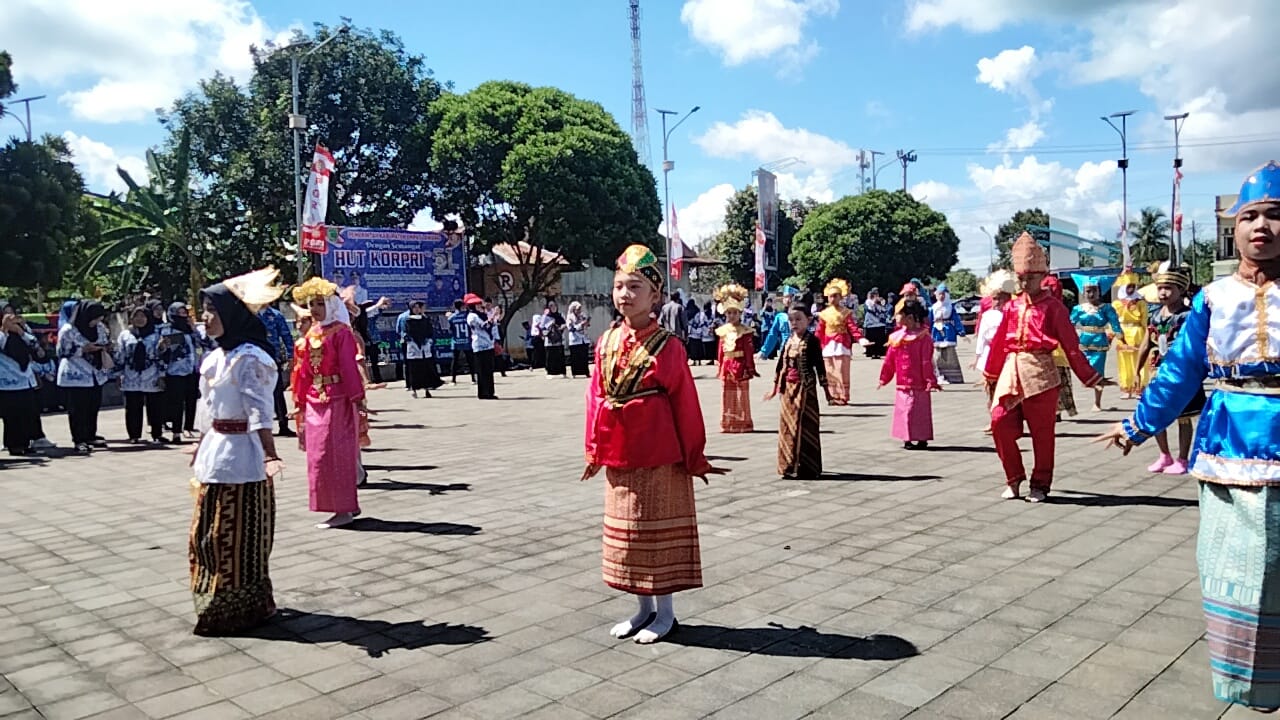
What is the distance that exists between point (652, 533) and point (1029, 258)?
4.73 m

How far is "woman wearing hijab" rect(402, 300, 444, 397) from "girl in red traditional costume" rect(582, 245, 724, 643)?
14.5m

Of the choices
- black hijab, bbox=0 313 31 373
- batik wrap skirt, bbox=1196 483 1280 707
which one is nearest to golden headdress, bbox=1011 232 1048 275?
batik wrap skirt, bbox=1196 483 1280 707

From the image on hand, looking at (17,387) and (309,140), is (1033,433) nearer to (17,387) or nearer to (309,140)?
(17,387)

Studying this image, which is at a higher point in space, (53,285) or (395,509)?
(53,285)

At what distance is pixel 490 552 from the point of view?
659 cm

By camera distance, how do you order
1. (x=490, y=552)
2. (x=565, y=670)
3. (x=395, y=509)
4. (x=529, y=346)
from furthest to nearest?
(x=529, y=346), (x=395, y=509), (x=490, y=552), (x=565, y=670)

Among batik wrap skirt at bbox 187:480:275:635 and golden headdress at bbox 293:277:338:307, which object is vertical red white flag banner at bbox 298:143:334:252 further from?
batik wrap skirt at bbox 187:480:275:635

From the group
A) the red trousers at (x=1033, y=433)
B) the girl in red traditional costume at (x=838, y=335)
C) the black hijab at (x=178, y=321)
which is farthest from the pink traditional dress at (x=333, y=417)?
the girl in red traditional costume at (x=838, y=335)

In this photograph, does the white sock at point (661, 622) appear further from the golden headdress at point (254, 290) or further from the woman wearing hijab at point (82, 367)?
the woman wearing hijab at point (82, 367)

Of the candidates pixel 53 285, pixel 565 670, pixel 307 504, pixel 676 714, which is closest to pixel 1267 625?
pixel 676 714

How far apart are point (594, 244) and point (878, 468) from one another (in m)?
21.4

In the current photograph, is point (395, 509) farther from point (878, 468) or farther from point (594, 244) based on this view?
point (594, 244)

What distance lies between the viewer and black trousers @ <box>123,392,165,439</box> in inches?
521

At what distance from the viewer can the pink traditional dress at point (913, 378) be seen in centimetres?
1060
